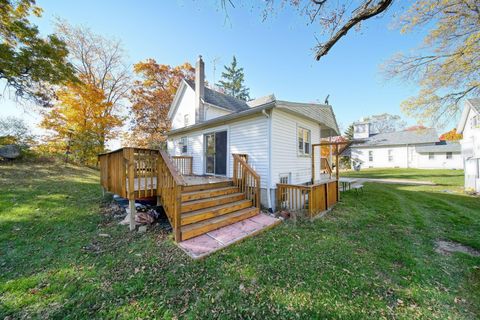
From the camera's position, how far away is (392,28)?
7027 millimetres

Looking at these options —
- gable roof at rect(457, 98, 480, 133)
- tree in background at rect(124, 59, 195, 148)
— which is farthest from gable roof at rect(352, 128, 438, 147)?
tree in background at rect(124, 59, 195, 148)

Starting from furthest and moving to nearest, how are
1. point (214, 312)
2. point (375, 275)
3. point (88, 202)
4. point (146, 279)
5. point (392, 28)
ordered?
1. point (392, 28)
2. point (88, 202)
3. point (375, 275)
4. point (146, 279)
5. point (214, 312)

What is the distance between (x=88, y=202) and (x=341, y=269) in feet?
25.5

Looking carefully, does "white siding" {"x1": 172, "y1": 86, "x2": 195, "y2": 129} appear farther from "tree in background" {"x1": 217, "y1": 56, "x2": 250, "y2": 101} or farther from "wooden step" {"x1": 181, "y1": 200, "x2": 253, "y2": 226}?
"tree in background" {"x1": 217, "y1": 56, "x2": 250, "y2": 101}

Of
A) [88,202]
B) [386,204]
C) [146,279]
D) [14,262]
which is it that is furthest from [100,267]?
[386,204]

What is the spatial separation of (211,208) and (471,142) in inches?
713

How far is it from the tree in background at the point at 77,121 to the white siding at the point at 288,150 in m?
13.9

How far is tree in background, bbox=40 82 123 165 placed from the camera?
13.1m

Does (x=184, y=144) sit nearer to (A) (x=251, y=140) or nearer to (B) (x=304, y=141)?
(A) (x=251, y=140)

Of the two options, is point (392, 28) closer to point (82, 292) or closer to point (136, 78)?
point (82, 292)

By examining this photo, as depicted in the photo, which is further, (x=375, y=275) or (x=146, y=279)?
(x=375, y=275)

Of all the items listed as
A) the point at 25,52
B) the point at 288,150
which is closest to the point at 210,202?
the point at 288,150

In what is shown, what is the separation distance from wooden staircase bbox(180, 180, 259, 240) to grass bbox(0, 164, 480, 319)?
63 centimetres

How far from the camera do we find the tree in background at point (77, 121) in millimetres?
13094
